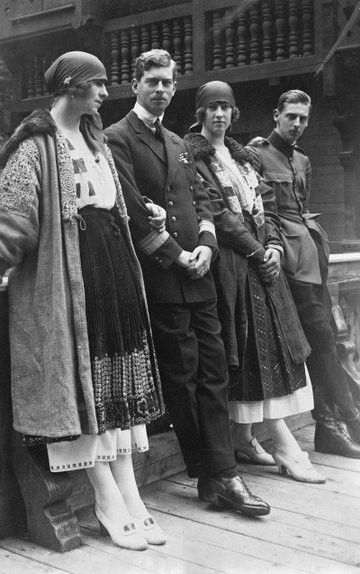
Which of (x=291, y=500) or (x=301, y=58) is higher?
(x=301, y=58)

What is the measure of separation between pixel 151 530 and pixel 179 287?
2.93 feet

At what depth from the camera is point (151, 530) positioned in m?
2.82

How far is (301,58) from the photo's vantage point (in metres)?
9.40

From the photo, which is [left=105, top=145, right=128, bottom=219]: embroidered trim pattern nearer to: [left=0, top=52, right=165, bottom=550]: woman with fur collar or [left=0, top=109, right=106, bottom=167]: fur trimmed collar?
[left=0, top=52, right=165, bottom=550]: woman with fur collar

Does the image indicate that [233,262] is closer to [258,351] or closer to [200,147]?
[258,351]

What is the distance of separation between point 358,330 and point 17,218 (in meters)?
2.65

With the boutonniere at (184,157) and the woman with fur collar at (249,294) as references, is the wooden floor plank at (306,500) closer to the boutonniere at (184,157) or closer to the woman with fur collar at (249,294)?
the woman with fur collar at (249,294)

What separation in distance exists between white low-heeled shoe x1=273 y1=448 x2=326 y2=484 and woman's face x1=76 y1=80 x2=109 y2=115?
176 cm

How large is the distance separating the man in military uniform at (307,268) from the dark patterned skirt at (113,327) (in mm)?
1240

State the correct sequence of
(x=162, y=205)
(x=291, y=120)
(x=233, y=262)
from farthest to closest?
(x=291, y=120) → (x=233, y=262) → (x=162, y=205)

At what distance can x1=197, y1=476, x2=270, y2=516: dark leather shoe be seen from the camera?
3.06 meters

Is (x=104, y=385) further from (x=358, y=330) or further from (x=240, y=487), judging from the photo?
(x=358, y=330)

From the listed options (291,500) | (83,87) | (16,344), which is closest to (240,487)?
(291,500)

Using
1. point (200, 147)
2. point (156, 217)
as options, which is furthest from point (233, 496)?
point (200, 147)
